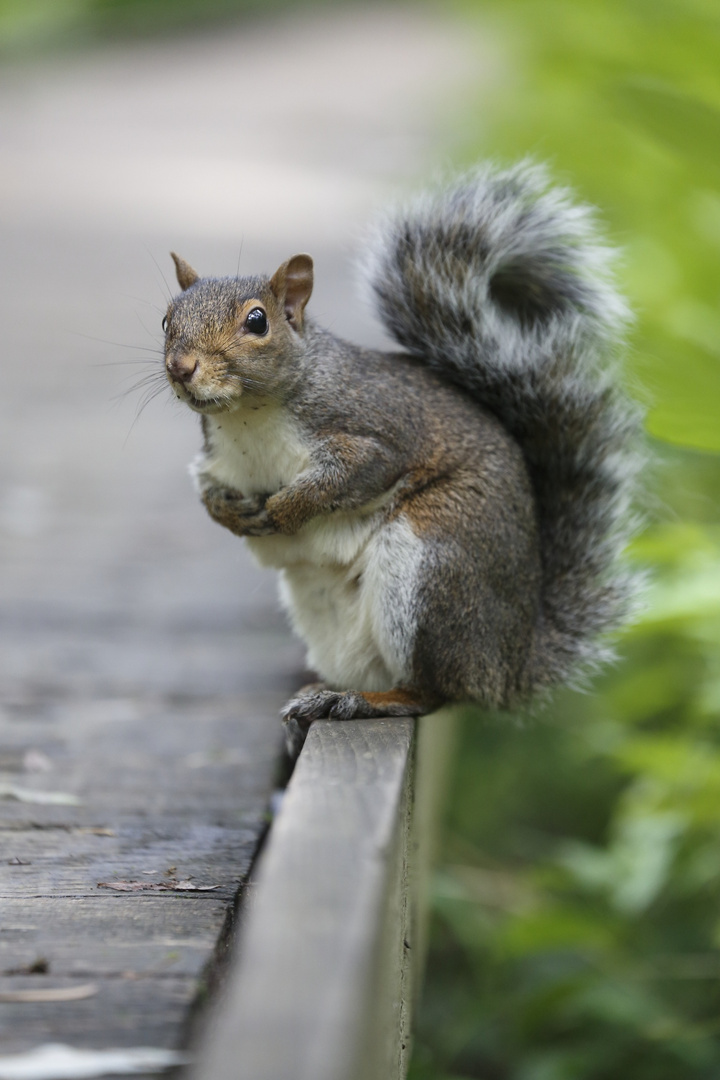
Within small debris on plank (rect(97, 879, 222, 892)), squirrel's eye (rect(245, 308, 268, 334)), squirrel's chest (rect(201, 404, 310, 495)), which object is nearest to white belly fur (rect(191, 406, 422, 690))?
squirrel's chest (rect(201, 404, 310, 495))

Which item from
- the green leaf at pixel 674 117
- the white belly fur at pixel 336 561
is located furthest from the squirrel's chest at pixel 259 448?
the green leaf at pixel 674 117

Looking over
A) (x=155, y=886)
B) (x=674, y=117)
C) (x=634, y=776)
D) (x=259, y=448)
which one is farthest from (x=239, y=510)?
(x=634, y=776)

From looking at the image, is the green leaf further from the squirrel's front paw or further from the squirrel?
the squirrel's front paw

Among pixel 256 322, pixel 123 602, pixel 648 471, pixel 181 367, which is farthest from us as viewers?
pixel 123 602

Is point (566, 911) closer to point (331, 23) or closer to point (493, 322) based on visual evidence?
point (493, 322)

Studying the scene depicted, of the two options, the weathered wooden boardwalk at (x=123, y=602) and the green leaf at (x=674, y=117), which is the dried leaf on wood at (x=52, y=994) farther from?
the green leaf at (x=674, y=117)

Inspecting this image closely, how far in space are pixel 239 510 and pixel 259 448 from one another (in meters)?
0.09

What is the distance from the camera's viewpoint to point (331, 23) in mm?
16438

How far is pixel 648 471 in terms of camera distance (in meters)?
2.29

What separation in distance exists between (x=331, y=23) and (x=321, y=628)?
1601 cm

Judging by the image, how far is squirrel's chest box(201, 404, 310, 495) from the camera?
5.91 feet

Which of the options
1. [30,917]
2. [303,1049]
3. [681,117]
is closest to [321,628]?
[30,917]

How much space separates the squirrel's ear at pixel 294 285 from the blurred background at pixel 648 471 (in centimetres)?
39

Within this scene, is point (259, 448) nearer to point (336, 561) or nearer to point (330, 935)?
point (336, 561)
